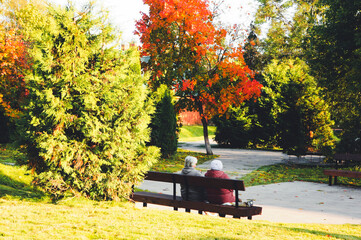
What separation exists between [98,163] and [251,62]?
2823 cm

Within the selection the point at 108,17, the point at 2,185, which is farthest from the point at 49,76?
the point at 2,185

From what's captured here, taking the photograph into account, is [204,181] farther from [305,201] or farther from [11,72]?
[11,72]

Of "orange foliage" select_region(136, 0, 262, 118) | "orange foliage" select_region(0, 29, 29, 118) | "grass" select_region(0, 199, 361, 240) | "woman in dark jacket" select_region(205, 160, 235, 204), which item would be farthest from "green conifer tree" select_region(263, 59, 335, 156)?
"orange foliage" select_region(0, 29, 29, 118)

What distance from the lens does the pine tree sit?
246 inches

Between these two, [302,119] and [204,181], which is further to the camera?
[302,119]

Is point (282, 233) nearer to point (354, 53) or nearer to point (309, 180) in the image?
point (309, 180)

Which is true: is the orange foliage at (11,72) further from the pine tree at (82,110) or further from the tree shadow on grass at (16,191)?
the pine tree at (82,110)

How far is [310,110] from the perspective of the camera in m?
18.2

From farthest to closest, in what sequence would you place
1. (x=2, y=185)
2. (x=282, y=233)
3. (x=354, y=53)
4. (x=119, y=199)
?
1. (x=354, y=53)
2. (x=2, y=185)
3. (x=119, y=199)
4. (x=282, y=233)

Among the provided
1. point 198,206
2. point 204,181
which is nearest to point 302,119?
point 198,206

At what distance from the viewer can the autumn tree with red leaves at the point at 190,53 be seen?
17016 mm

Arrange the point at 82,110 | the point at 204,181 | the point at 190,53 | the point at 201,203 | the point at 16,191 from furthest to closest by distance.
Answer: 1. the point at 190,53
2. the point at 16,191
3. the point at 201,203
4. the point at 204,181
5. the point at 82,110

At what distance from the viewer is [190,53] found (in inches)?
704

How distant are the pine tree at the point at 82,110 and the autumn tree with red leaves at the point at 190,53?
10348 millimetres
